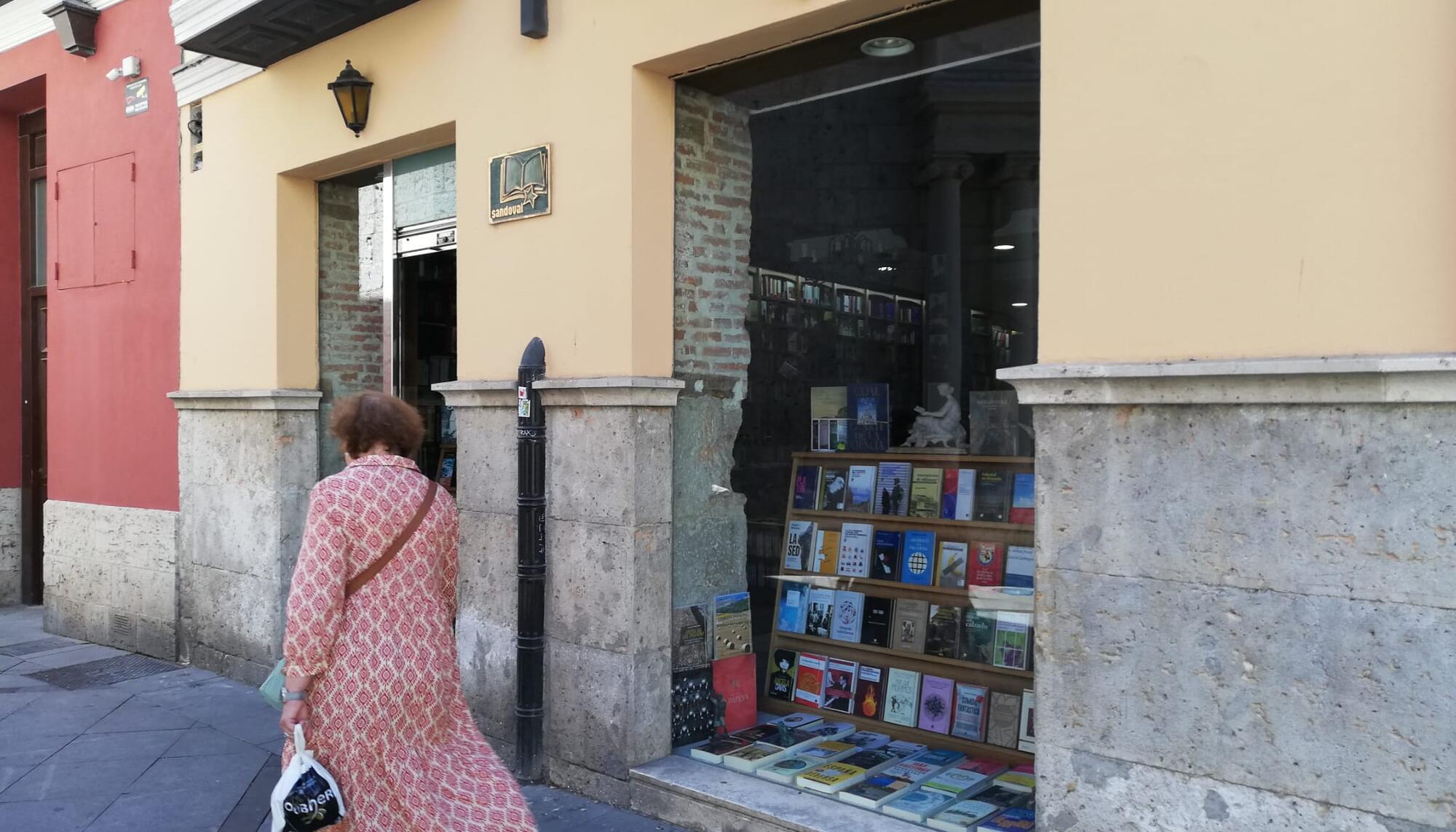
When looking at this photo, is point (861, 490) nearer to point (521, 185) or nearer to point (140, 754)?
point (521, 185)

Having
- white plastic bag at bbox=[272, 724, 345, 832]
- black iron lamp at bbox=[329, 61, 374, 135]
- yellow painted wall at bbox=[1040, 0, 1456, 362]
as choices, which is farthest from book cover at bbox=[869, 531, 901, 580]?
black iron lamp at bbox=[329, 61, 374, 135]

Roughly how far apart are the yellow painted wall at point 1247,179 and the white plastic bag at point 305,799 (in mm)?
2617

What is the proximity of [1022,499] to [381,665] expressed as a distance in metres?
2.75

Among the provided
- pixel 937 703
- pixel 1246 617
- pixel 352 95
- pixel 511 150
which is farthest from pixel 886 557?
pixel 352 95

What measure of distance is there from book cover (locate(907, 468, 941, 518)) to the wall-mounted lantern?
7.60 meters

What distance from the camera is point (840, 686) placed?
17.4 feet

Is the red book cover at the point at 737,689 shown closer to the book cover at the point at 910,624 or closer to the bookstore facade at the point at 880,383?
the bookstore facade at the point at 880,383

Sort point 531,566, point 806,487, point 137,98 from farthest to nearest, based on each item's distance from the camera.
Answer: point 137,98
point 806,487
point 531,566

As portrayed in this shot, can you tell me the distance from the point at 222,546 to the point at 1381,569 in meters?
7.01

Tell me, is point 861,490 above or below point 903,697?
above

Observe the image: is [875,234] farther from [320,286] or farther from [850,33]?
[320,286]

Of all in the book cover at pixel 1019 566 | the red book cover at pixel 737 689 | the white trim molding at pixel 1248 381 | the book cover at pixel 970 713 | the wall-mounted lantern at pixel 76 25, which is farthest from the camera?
the wall-mounted lantern at pixel 76 25

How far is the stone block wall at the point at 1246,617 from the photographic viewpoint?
9.41ft

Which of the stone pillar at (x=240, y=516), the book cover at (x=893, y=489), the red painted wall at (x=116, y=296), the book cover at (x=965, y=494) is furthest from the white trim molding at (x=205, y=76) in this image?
the book cover at (x=965, y=494)
